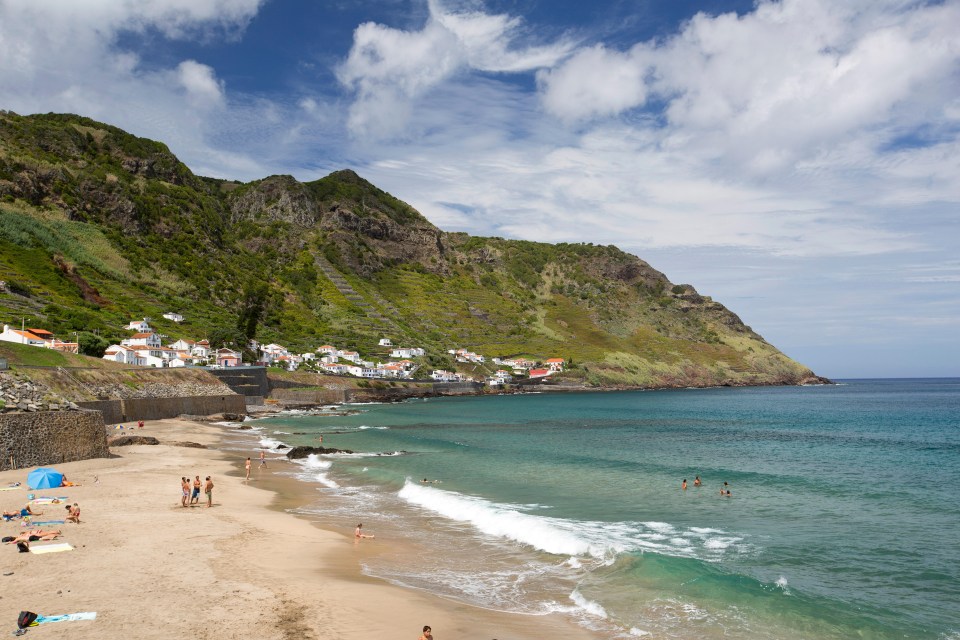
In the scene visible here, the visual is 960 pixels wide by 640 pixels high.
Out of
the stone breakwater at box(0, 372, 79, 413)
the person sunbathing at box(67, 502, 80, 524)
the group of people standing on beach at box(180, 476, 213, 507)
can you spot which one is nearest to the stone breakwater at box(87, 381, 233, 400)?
the stone breakwater at box(0, 372, 79, 413)

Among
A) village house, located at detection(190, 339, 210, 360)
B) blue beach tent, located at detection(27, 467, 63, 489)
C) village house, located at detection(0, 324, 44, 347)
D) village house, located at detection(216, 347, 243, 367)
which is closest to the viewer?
blue beach tent, located at detection(27, 467, 63, 489)

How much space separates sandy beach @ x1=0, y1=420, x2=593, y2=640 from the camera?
10.9 m

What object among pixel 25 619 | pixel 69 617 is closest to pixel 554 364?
pixel 69 617

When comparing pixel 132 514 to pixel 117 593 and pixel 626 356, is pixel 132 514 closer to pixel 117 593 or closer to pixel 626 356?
pixel 117 593

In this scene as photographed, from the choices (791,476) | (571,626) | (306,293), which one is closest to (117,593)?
(571,626)

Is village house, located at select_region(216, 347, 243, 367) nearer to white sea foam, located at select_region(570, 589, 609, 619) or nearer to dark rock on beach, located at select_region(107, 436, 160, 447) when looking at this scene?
dark rock on beach, located at select_region(107, 436, 160, 447)

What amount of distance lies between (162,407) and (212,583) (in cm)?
5503

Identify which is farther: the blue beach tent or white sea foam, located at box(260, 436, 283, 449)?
white sea foam, located at box(260, 436, 283, 449)

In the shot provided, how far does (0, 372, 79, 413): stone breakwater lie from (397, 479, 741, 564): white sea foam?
1975 centimetres

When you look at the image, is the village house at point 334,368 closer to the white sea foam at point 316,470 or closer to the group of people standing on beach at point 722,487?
the white sea foam at point 316,470

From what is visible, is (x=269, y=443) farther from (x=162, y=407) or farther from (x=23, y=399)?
(x=23, y=399)

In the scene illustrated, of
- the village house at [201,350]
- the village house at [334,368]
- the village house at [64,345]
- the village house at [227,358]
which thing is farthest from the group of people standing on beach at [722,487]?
the village house at [334,368]

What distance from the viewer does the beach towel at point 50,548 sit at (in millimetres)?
14442

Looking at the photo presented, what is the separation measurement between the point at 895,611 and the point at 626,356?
187120 mm
